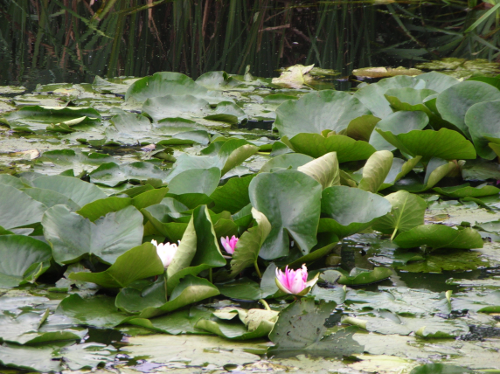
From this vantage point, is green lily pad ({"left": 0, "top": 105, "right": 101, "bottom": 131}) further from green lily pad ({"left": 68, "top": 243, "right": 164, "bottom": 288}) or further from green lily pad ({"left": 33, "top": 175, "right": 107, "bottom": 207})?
green lily pad ({"left": 68, "top": 243, "right": 164, "bottom": 288})

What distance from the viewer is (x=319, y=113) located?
2043mm

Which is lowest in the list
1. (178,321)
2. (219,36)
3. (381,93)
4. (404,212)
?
(178,321)

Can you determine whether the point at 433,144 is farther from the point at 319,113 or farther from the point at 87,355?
the point at 87,355

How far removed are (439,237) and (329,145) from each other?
574mm

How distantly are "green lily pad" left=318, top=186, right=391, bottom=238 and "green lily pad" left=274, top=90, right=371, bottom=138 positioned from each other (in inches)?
30.6

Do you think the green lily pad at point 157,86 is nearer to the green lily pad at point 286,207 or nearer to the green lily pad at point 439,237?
the green lily pad at point 286,207

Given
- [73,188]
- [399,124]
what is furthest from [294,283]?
[399,124]

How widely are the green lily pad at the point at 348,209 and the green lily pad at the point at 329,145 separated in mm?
478

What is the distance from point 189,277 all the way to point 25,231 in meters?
0.39

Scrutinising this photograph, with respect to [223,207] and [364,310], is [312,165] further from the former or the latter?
[364,310]

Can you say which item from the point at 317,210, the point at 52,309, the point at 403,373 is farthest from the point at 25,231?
the point at 403,373

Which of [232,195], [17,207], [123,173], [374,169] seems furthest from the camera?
[123,173]

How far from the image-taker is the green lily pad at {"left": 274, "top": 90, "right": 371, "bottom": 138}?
79.4 inches

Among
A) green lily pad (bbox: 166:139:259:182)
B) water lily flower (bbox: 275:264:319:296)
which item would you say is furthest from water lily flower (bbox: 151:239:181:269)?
green lily pad (bbox: 166:139:259:182)
